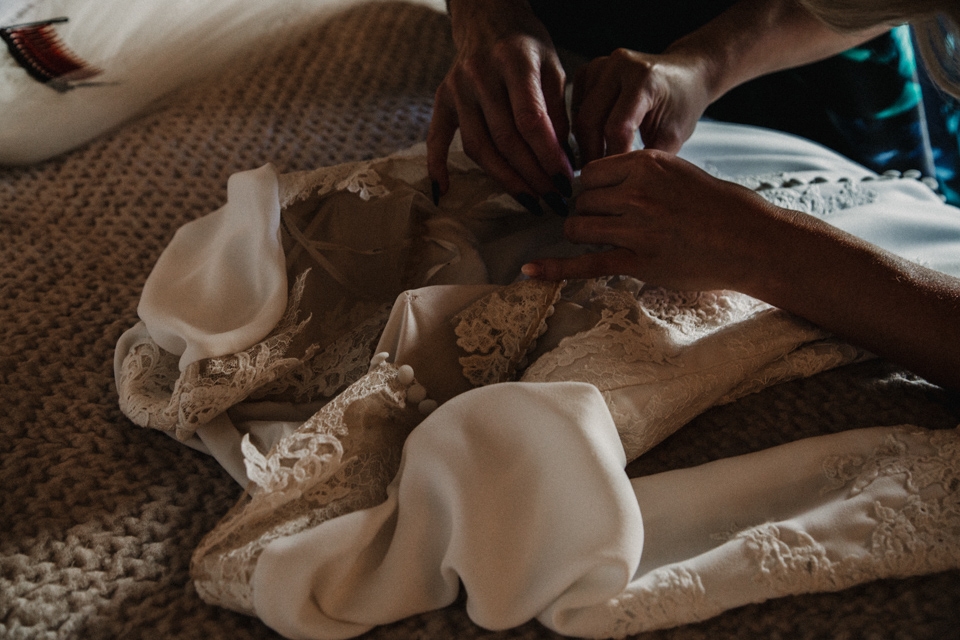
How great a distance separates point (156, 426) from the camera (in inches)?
22.8

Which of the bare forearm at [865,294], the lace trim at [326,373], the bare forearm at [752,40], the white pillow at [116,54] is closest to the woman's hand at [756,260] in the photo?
the bare forearm at [865,294]

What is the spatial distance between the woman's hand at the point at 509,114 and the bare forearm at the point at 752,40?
0.21 meters

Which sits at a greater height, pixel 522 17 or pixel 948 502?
pixel 522 17

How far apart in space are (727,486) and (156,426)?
422 mm

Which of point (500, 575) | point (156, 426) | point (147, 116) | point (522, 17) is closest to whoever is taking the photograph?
point (500, 575)

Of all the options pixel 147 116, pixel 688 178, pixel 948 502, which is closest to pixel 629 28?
pixel 688 178

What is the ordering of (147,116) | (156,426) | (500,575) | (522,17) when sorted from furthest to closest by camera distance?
(147,116)
(522,17)
(156,426)
(500,575)

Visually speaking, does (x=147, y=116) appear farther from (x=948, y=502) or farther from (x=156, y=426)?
(x=948, y=502)

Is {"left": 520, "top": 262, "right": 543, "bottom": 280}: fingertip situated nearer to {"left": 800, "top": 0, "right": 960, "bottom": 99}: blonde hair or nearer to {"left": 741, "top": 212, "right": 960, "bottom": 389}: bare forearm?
{"left": 741, "top": 212, "right": 960, "bottom": 389}: bare forearm

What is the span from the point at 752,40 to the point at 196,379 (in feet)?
2.33

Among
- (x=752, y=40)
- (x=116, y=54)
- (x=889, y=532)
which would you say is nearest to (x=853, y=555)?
(x=889, y=532)

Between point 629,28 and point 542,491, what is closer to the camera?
point 542,491

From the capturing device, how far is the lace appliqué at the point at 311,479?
452 mm

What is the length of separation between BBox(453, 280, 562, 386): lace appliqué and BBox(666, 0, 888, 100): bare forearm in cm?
40
